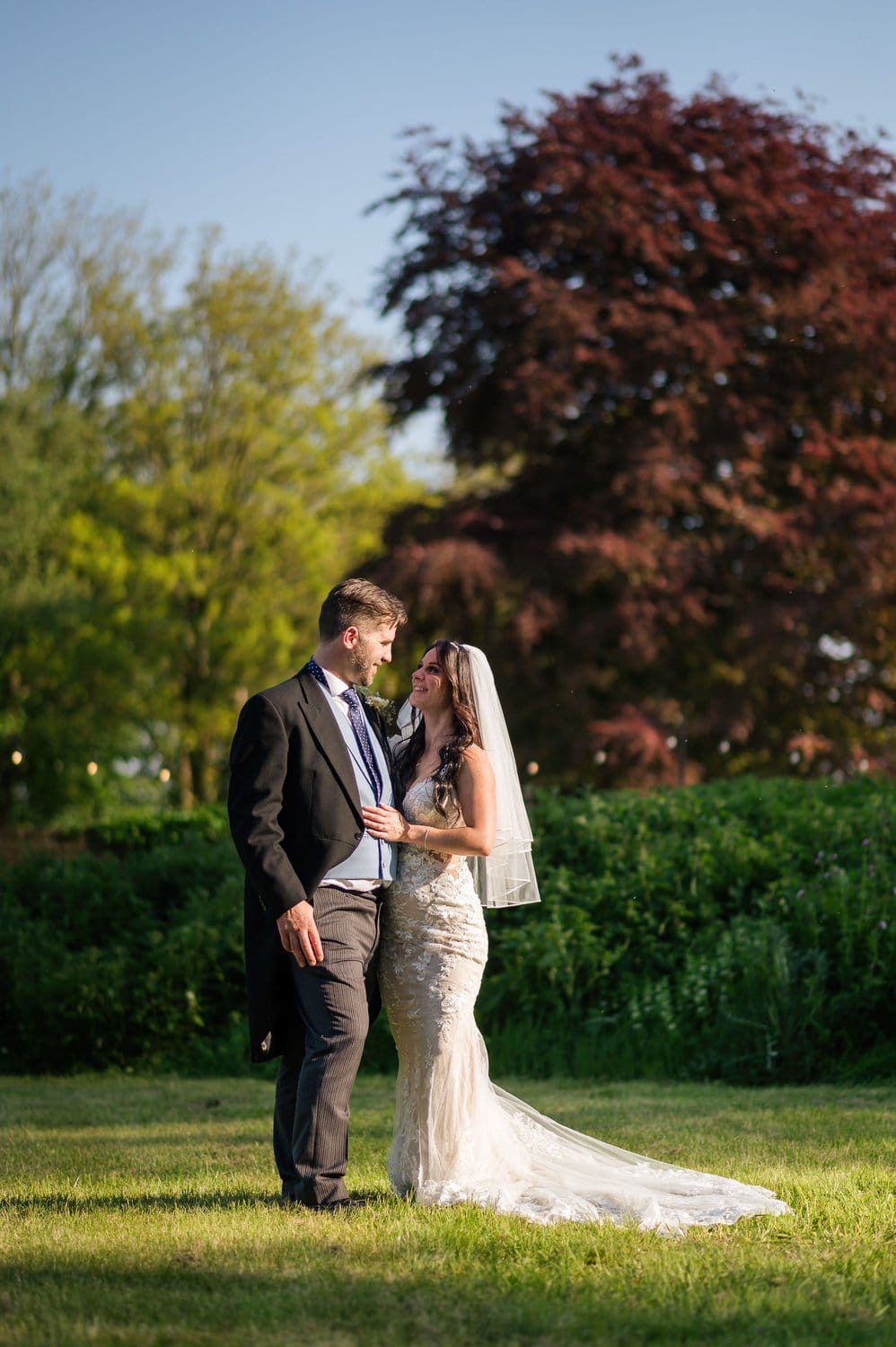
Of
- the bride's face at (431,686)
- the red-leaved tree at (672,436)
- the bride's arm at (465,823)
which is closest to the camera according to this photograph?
the bride's arm at (465,823)

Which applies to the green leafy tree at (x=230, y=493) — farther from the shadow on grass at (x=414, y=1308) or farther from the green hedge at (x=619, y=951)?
the shadow on grass at (x=414, y=1308)

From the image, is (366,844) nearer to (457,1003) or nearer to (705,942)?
(457,1003)

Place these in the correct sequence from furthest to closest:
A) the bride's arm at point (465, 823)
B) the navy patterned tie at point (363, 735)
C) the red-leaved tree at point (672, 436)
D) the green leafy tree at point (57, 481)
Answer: the green leafy tree at point (57, 481), the red-leaved tree at point (672, 436), the navy patterned tie at point (363, 735), the bride's arm at point (465, 823)

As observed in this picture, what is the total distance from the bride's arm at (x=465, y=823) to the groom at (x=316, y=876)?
2.9 inches

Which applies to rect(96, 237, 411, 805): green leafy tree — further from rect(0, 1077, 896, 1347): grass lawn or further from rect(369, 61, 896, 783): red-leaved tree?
rect(0, 1077, 896, 1347): grass lawn

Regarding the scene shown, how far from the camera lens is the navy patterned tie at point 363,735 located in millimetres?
4969

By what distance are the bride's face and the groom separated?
7.7 inches

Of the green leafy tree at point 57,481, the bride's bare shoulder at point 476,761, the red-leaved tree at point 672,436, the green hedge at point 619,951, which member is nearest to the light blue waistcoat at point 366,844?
the bride's bare shoulder at point 476,761

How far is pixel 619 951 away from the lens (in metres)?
8.75

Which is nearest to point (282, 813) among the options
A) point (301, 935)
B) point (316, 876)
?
point (316, 876)

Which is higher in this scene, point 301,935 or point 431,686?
point 431,686

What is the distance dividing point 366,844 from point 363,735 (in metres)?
0.41

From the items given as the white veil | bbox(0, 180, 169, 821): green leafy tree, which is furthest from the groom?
bbox(0, 180, 169, 821): green leafy tree

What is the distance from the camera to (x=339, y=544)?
A: 988 inches
